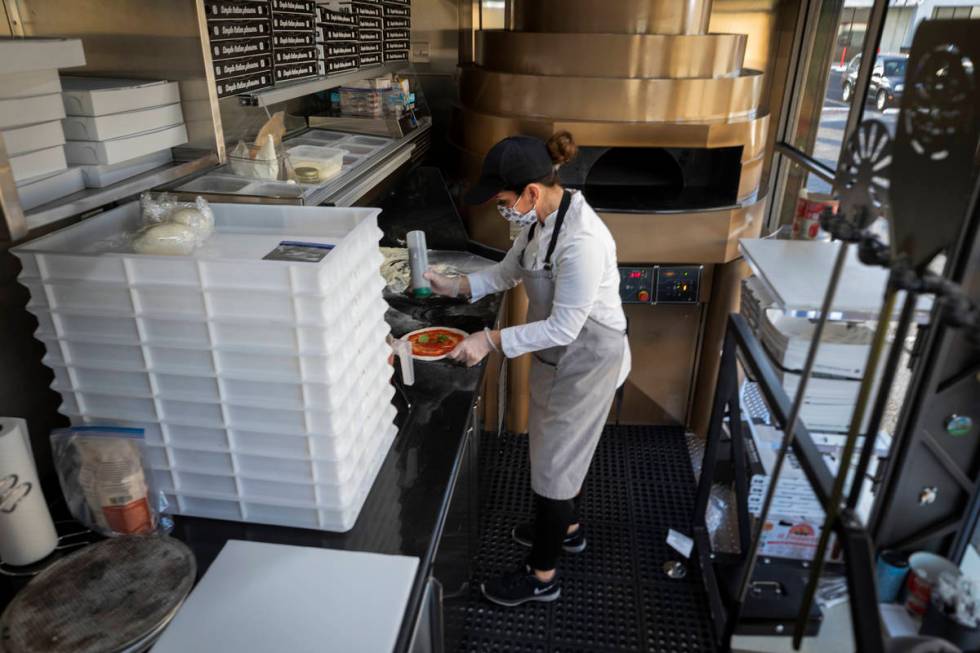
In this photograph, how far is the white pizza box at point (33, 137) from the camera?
113cm

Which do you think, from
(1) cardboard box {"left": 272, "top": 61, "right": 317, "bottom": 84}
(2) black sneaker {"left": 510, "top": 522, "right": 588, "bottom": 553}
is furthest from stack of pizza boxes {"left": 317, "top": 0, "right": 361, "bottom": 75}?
(2) black sneaker {"left": 510, "top": 522, "right": 588, "bottom": 553}

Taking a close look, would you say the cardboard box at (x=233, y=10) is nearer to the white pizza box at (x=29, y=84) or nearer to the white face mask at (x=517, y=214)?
the white pizza box at (x=29, y=84)

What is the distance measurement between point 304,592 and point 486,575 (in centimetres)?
146

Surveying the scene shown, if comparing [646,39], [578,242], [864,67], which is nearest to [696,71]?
[646,39]

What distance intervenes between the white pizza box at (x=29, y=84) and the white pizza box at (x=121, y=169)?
0.18m

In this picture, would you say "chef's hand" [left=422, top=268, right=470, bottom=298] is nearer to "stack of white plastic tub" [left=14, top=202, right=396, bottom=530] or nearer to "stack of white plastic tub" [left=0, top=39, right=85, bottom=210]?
"stack of white plastic tub" [left=14, top=202, right=396, bottom=530]

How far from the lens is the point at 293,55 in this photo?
6.70 ft

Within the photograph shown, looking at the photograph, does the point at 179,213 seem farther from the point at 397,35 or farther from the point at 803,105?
the point at 803,105

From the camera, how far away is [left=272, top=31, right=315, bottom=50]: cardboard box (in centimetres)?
A: 194

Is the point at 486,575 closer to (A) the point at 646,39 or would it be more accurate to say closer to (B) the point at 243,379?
(B) the point at 243,379

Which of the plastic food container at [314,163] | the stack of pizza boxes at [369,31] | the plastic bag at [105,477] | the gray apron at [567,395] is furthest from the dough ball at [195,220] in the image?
the stack of pizza boxes at [369,31]

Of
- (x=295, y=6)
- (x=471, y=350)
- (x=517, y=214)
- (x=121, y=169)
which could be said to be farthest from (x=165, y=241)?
(x=295, y=6)

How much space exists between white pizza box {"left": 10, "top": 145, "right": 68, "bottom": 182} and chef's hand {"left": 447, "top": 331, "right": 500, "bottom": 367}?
1.08m

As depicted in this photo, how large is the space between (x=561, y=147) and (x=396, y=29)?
161 cm
